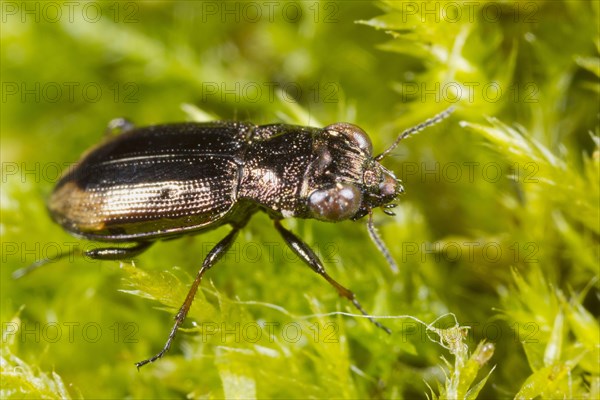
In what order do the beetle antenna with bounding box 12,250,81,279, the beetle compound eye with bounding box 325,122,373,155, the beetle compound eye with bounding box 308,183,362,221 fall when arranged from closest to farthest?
the beetle compound eye with bounding box 308,183,362,221 → the beetle compound eye with bounding box 325,122,373,155 → the beetle antenna with bounding box 12,250,81,279

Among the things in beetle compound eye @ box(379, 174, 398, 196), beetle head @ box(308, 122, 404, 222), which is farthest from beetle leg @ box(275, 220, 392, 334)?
beetle compound eye @ box(379, 174, 398, 196)

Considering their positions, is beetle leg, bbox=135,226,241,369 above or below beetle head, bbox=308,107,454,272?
below

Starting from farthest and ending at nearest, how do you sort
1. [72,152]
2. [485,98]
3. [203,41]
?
[203,41] → [72,152] → [485,98]

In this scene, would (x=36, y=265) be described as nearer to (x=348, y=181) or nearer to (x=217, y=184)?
(x=217, y=184)

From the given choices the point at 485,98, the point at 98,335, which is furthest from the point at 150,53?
the point at 485,98

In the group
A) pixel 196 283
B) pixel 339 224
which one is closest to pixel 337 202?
pixel 339 224

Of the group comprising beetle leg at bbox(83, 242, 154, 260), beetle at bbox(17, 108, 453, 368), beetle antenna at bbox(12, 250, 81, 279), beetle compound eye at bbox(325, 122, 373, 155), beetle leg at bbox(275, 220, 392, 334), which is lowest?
beetle antenna at bbox(12, 250, 81, 279)

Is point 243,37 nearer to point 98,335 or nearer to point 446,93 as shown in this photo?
point 446,93

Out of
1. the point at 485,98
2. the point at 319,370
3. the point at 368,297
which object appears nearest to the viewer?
the point at 319,370

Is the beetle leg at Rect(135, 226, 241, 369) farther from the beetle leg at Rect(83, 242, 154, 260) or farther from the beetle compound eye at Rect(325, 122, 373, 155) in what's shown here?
the beetle compound eye at Rect(325, 122, 373, 155)
